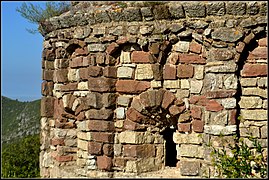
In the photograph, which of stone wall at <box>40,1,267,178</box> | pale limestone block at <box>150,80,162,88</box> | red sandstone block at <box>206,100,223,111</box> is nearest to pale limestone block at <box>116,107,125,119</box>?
stone wall at <box>40,1,267,178</box>

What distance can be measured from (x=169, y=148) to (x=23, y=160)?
241 inches

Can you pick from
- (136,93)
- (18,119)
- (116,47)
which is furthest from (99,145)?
(18,119)

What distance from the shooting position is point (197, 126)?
21.5 feet

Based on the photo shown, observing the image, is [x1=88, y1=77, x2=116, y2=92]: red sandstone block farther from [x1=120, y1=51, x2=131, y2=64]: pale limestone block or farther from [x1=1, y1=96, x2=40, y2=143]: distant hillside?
[x1=1, y1=96, x2=40, y2=143]: distant hillside

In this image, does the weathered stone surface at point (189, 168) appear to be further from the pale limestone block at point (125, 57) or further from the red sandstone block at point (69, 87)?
the red sandstone block at point (69, 87)

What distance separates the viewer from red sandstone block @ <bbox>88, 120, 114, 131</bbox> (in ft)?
22.8

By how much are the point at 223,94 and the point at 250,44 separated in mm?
767

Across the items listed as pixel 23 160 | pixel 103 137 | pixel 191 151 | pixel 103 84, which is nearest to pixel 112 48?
pixel 103 84

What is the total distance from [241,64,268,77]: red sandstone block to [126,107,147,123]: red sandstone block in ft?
5.23

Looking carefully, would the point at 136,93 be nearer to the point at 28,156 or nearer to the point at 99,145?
the point at 99,145

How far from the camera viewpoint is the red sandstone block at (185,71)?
657cm

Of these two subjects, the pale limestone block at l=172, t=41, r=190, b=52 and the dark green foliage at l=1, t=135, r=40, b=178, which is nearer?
the pale limestone block at l=172, t=41, r=190, b=52

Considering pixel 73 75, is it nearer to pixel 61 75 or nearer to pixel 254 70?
pixel 61 75

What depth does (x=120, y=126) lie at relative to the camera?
6984mm
